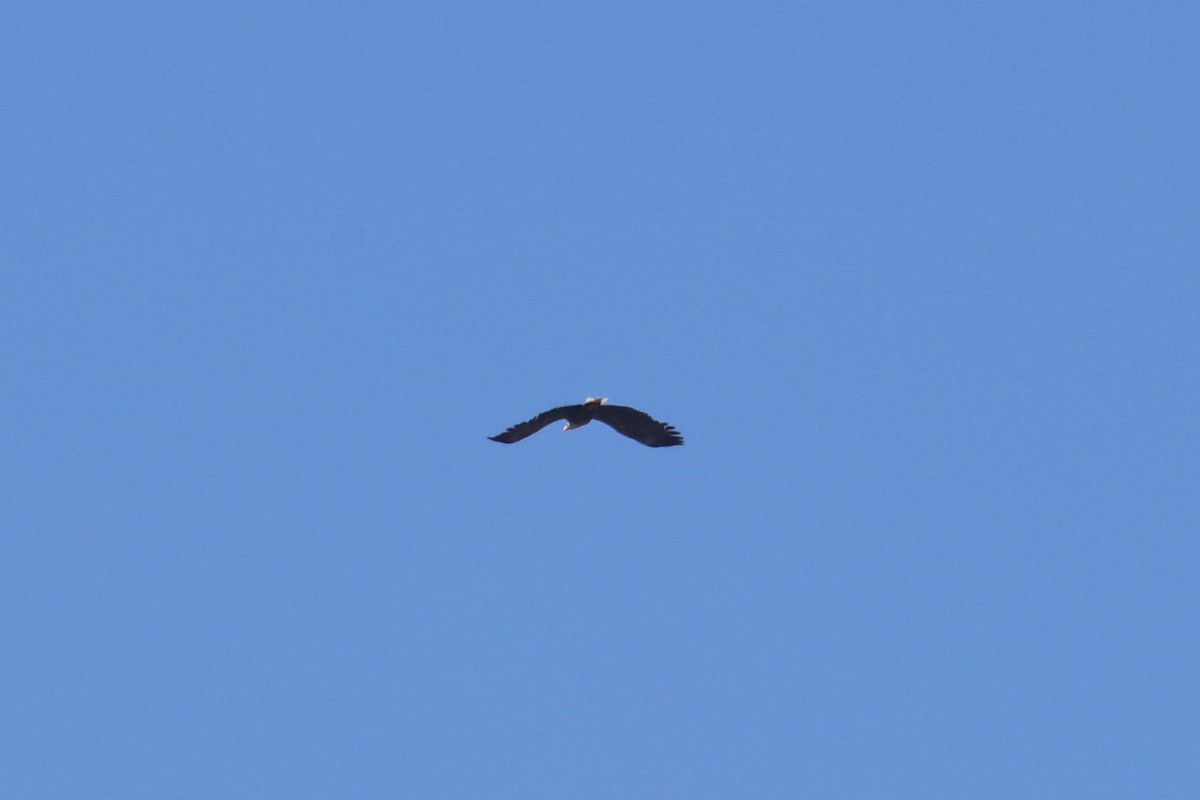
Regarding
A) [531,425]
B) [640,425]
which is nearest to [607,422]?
[640,425]

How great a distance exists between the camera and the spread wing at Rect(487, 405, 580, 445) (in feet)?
91.2

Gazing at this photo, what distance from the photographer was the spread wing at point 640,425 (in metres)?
28.3

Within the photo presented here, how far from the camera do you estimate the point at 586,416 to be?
27922mm

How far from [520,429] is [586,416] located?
5.07 ft

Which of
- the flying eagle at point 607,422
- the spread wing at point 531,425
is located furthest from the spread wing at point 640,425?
the spread wing at point 531,425

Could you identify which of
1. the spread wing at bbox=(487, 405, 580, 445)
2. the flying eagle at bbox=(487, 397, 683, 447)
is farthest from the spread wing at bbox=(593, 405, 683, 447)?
the spread wing at bbox=(487, 405, 580, 445)

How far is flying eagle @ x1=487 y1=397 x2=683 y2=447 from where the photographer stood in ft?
91.4

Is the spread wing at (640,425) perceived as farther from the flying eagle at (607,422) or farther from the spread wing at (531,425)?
the spread wing at (531,425)

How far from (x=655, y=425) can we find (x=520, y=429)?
3.16m

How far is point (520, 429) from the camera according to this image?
28.0m

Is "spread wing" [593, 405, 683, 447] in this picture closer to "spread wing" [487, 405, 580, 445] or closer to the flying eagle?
the flying eagle

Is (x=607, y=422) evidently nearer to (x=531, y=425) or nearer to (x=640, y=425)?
(x=640, y=425)

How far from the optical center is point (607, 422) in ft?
94.1

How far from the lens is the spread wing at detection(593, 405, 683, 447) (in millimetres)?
28312
